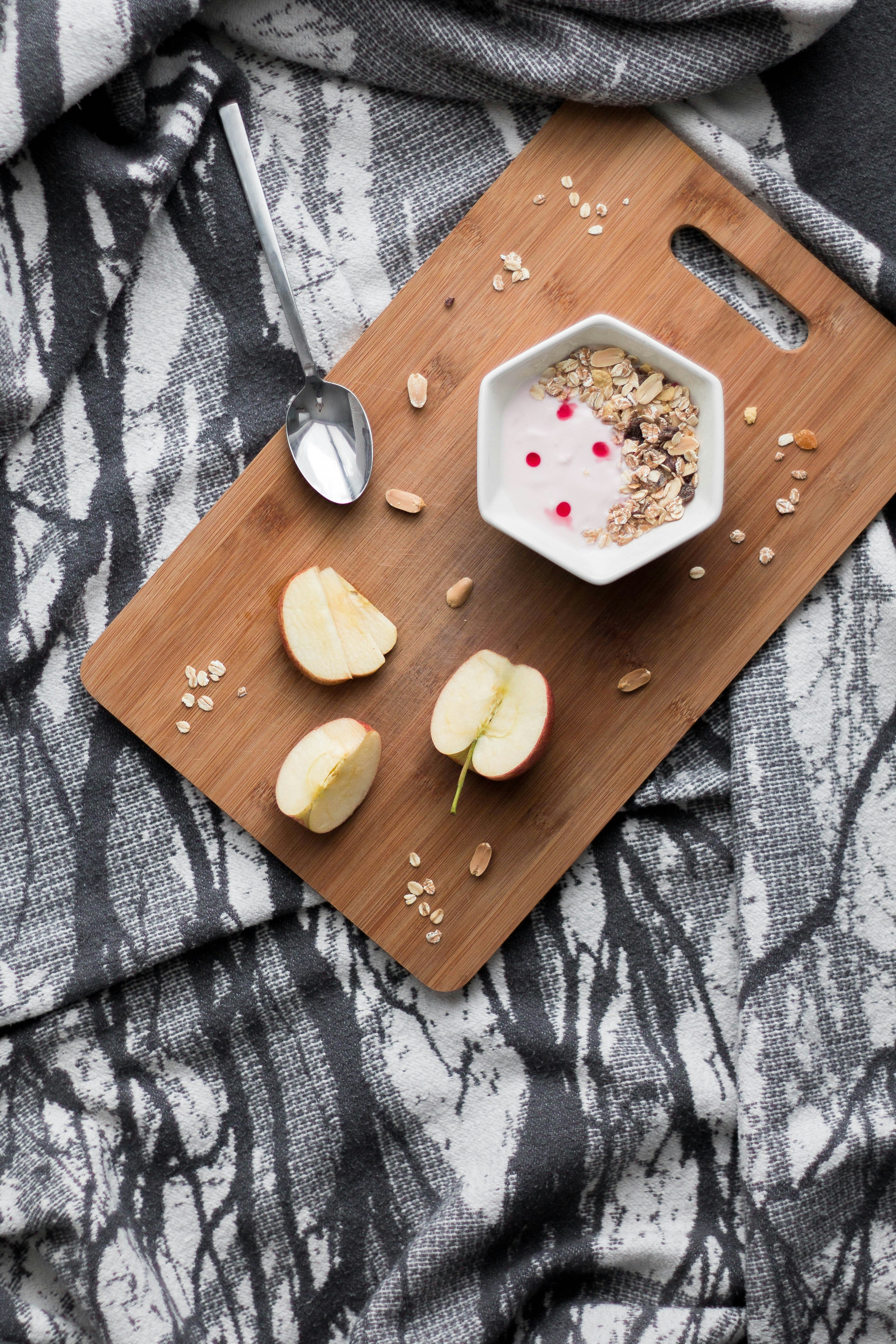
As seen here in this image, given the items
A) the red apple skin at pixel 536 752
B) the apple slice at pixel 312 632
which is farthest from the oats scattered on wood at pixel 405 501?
the red apple skin at pixel 536 752

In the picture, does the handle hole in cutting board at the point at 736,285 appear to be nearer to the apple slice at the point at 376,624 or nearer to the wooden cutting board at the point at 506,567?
the wooden cutting board at the point at 506,567

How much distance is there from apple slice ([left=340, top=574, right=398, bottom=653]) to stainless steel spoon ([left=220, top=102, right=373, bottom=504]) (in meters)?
0.11

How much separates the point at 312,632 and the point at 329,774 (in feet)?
0.54

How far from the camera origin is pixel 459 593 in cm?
111

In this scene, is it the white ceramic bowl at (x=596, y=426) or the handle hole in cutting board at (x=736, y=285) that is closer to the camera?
the white ceramic bowl at (x=596, y=426)

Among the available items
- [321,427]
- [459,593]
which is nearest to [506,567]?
[459,593]

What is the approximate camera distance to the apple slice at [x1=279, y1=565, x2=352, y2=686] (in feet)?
3.60

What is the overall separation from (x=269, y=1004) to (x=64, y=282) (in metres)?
0.88

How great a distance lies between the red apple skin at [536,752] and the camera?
3.53 feet

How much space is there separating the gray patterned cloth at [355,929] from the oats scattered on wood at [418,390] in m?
0.11

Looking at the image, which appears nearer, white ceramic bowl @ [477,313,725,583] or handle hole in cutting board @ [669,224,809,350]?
white ceramic bowl @ [477,313,725,583]

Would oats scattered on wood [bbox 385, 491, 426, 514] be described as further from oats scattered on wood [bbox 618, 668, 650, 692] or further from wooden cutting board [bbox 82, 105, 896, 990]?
oats scattered on wood [bbox 618, 668, 650, 692]

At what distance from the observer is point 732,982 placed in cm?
118

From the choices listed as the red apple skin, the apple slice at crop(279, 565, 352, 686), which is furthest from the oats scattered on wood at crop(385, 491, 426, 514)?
the red apple skin
